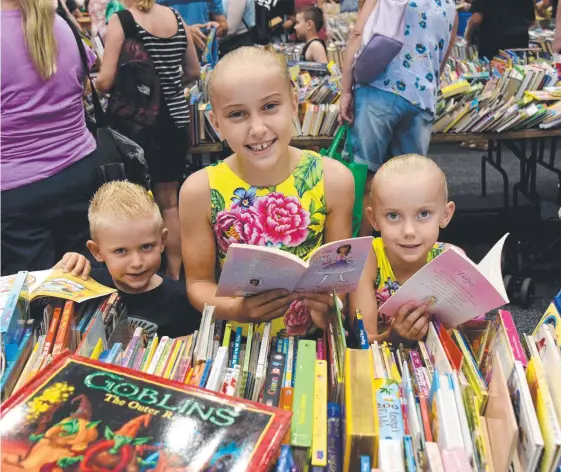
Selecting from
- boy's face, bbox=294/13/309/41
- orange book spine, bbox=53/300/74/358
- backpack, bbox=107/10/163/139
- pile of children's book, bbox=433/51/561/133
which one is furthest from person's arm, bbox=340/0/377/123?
boy's face, bbox=294/13/309/41

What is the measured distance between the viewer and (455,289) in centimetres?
115

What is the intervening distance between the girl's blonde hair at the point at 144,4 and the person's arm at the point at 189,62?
0.24 metres

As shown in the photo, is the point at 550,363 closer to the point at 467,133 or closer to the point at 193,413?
the point at 193,413

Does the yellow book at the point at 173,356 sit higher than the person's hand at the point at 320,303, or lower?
higher

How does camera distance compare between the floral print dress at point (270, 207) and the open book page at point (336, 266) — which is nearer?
the open book page at point (336, 266)

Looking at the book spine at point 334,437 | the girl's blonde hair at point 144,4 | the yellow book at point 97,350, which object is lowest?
the yellow book at point 97,350

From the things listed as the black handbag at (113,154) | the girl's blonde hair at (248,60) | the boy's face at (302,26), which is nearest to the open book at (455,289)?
the girl's blonde hair at (248,60)

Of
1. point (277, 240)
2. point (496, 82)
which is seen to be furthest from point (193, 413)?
point (496, 82)

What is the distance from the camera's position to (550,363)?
0.93 metres

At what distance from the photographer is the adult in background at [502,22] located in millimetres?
4703

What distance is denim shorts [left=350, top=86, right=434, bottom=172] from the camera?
2621 millimetres

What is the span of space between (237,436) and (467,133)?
297 cm

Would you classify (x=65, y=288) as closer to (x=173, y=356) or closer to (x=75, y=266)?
(x=75, y=266)

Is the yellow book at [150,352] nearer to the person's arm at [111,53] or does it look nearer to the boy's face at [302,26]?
the person's arm at [111,53]
